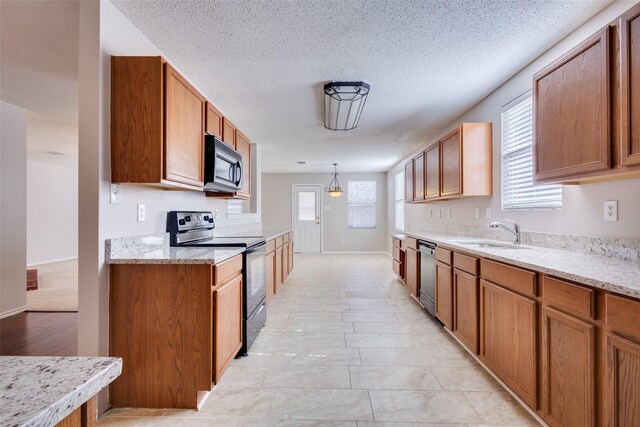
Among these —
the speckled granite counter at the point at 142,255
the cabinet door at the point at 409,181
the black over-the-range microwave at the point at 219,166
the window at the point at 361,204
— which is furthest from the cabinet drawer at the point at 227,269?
the window at the point at 361,204

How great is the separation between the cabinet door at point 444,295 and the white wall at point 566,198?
30.3 inches

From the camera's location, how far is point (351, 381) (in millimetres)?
2113

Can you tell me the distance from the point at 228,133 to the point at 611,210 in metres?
3.20

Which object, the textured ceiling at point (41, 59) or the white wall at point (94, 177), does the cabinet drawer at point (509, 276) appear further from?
the textured ceiling at point (41, 59)

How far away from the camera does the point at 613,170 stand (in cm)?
155

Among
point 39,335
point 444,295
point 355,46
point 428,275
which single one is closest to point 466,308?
point 444,295

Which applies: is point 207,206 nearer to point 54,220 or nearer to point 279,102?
point 279,102

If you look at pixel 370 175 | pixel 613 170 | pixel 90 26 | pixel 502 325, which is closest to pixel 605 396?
pixel 502 325

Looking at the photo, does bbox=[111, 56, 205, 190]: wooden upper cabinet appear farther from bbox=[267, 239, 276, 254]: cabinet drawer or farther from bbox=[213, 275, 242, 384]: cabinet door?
bbox=[267, 239, 276, 254]: cabinet drawer

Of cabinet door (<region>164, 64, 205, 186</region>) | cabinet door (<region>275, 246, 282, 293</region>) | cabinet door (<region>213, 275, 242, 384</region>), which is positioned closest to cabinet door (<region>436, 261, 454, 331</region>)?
cabinet door (<region>213, 275, 242, 384</region>)

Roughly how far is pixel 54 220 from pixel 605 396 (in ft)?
31.2

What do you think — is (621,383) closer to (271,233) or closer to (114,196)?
(114,196)

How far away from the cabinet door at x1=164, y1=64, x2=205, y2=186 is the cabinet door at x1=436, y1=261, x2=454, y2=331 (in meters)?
2.33

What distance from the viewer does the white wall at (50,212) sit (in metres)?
6.73
